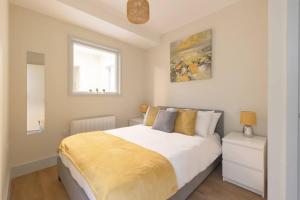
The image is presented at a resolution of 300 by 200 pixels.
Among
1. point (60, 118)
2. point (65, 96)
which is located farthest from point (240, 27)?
point (60, 118)

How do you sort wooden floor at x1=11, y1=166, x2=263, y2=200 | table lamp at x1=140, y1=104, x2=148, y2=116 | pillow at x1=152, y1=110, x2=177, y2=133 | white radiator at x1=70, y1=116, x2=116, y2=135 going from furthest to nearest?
table lamp at x1=140, y1=104, x2=148, y2=116, white radiator at x1=70, y1=116, x2=116, y2=135, pillow at x1=152, y1=110, x2=177, y2=133, wooden floor at x1=11, y1=166, x2=263, y2=200

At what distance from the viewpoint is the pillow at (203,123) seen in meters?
2.32

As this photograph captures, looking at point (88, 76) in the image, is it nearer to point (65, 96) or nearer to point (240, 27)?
point (65, 96)

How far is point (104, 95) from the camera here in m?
3.27

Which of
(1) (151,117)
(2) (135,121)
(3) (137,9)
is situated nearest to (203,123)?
(1) (151,117)

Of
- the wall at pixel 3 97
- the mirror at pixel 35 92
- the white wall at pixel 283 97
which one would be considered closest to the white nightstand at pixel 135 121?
the mirror at pixel 35 92

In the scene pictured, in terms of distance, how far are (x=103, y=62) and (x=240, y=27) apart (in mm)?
3015

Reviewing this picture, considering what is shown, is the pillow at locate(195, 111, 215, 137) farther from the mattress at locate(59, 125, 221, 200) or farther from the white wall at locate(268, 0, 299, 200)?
the white wall at locate(268, 0, 299, 200)

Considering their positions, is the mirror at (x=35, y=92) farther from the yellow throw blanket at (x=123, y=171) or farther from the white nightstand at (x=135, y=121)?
the white nightstand at (x=135, y=121)

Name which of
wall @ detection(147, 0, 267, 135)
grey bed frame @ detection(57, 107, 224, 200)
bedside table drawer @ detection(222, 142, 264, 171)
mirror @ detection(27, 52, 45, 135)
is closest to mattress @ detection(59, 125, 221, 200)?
grey bed frame @ detection(57, 107, 224, 200)

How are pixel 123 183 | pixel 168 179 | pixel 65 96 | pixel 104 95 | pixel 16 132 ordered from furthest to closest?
1. pixel 104 95
2. pixel 65 96
3. pixel 16 132
4. pixel 168 179
5. pixel 123 183

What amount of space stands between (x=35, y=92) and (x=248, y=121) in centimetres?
334

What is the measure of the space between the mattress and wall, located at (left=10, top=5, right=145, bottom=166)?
A: 2.76ft

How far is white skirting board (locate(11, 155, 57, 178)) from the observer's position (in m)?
2.18
